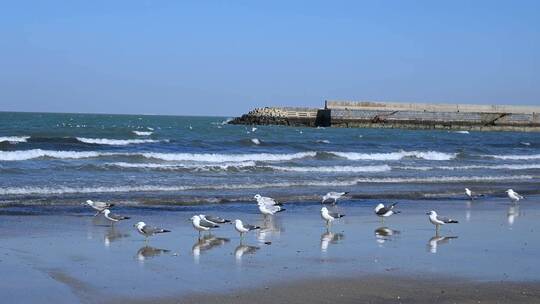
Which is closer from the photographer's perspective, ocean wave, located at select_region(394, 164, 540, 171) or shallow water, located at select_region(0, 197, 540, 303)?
shallow water, located at select_region(0, 197, 540, 303)

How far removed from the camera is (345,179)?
23406mm

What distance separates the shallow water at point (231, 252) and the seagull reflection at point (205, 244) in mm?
15

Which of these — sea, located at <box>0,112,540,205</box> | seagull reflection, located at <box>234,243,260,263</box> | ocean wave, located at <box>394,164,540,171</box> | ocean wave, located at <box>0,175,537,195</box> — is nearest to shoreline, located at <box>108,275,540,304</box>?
seagull reflection, located at <box>234,243,260,263</box>

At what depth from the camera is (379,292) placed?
7969 mm

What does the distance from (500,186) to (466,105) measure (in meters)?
58.3

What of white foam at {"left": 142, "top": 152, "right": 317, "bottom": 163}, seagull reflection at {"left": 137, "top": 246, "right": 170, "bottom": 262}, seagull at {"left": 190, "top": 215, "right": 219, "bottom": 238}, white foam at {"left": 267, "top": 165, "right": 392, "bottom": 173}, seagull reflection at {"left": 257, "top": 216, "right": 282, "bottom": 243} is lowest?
white foam at {"left": 267, "top": 165, "right": 392, "bottom": 173}

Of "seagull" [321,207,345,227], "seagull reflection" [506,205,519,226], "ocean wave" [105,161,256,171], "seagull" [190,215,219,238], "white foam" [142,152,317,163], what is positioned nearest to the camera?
"seagull" [190,215,219,238]

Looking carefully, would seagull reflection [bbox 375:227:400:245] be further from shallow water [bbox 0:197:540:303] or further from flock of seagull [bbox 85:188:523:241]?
flock of seagull [bbox 85:188:523:241]

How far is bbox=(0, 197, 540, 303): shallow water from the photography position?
8336 mm

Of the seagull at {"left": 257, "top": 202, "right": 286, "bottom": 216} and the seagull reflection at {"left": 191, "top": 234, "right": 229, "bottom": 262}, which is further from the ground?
the seagull at {"left": 257, "top": 202, "right": 286, "bottom": 216}

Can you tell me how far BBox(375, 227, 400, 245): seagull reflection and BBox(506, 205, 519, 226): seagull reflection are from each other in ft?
7.81

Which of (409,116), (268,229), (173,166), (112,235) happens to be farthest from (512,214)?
(409,116)

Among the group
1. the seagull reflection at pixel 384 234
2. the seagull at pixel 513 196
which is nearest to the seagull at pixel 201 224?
the seagull reflection at pixel 384 234

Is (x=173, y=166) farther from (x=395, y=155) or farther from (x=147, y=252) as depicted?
(x=147, y=252)
